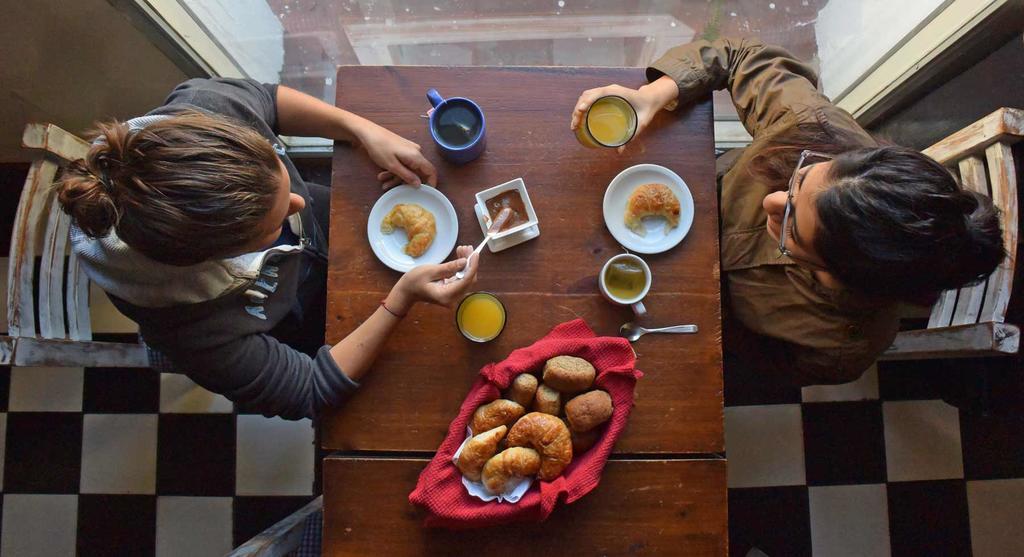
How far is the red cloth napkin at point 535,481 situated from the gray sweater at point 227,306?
0.93 feet

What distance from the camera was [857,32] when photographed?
1983 mm

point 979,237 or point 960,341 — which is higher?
point 979,237

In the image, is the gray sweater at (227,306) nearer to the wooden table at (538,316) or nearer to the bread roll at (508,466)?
the wooden table at (538,316)

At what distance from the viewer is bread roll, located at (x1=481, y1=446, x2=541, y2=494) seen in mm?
1211

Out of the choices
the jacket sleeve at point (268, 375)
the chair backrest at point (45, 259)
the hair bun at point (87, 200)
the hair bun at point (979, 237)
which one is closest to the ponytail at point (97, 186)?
the hair bun at point (87, 200)

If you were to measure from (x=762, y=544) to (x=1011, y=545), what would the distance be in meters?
0.96

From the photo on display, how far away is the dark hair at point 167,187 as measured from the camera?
97cm

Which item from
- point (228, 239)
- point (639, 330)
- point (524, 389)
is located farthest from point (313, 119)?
point (639, 330)

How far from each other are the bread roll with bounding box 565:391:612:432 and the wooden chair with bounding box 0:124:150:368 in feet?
4.32

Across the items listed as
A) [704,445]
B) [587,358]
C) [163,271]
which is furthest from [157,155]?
[704,445]

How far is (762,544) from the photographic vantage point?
7.03 ft

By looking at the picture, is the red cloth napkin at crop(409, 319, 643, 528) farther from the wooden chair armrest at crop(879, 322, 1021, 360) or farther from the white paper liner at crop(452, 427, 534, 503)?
the wooden chair armrest at crop(879, 322, 1021, 360)

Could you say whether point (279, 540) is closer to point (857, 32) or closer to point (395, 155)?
point (395, 155)

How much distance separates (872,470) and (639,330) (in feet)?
4.86
